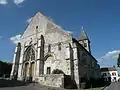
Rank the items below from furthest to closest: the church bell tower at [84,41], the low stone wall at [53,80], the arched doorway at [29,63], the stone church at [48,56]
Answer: the church bell tower at [84,41], the arched doorway at [29,63], the stone church at [48,56], the low stone wall at [53,80]

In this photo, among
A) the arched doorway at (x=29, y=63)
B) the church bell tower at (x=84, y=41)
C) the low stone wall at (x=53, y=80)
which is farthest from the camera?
the church bell tower at (x=84, y=41)

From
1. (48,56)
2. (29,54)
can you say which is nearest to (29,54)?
(29,54)

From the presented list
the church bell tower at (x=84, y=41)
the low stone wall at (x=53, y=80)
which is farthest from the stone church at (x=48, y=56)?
the church bell tower at (x=84, y=41)

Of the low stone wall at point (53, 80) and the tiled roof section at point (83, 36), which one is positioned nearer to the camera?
the low stone wall at point (53, 80)

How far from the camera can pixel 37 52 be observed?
101ft

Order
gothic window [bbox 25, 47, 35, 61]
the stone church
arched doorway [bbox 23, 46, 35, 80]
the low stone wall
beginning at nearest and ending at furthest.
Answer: the low stone wall
the stone church
arched doorway [bbox 23, 46, 35, 80]
gothic window [bbox 25, 47, 35, 61]

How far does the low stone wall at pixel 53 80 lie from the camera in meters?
23.0

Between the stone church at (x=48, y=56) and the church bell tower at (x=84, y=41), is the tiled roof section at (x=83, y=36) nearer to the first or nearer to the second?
the church bell tower at (x=84, y=41)

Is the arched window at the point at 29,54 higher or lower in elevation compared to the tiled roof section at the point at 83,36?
lower

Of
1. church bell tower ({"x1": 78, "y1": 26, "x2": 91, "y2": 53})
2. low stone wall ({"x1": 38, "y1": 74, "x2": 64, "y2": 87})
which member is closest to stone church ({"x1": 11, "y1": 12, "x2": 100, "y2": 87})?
low stone wall ({"x1": 38, "y1": 74, "x2": 64, "y2": 87})

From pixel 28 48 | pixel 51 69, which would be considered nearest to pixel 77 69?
pixel 51 69

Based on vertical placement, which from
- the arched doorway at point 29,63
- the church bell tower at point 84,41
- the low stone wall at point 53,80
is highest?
the church bell tower at point 84,41

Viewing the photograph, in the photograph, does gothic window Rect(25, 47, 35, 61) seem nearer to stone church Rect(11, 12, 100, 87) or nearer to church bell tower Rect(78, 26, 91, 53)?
stone church Rect(11, 12, 100, 87)

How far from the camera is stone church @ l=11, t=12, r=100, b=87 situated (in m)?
25.8
